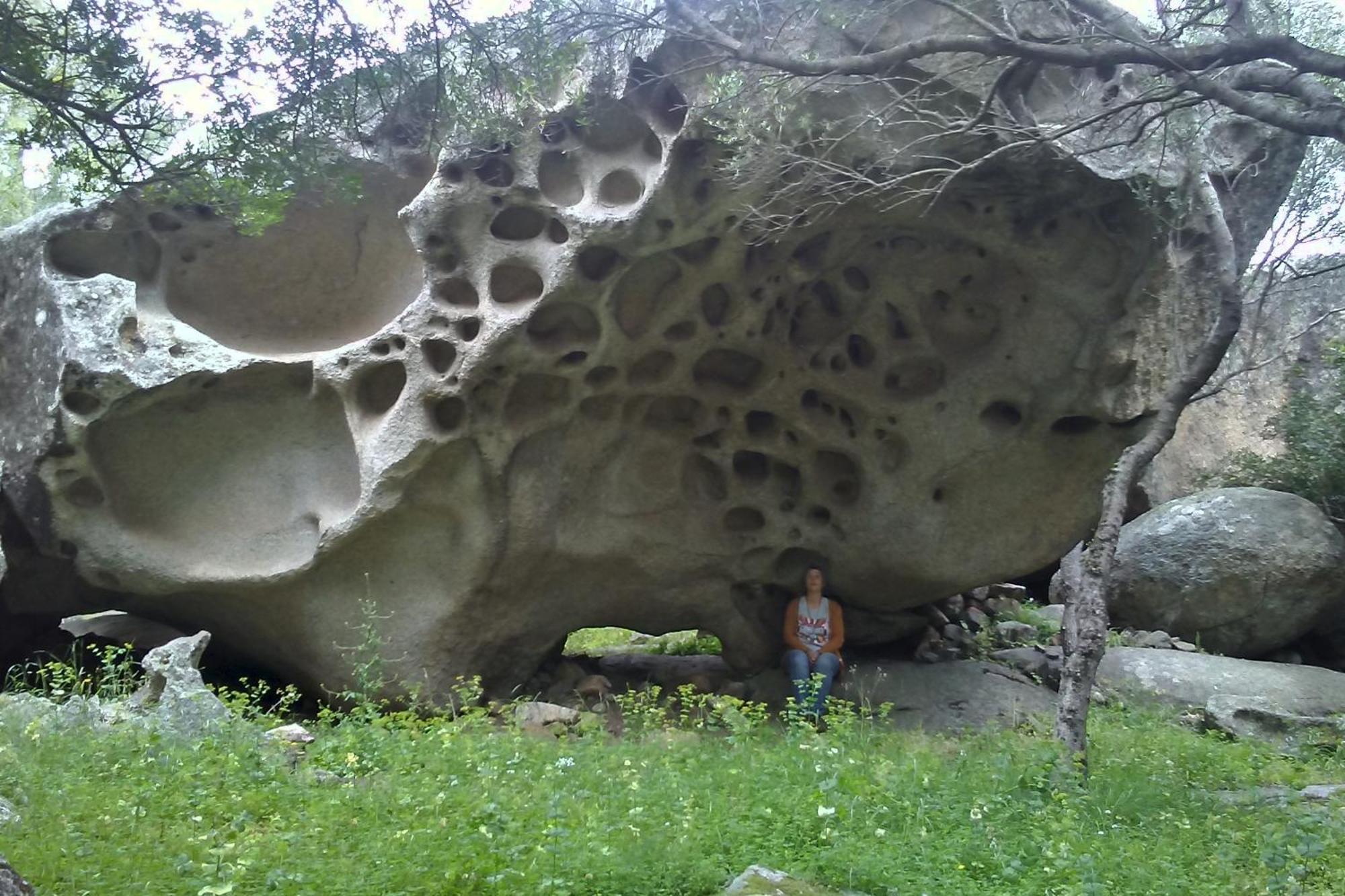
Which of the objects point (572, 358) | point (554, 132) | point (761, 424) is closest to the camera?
point (554, 132)

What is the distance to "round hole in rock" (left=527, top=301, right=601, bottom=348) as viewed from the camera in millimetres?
8148

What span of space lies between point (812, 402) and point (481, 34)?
481cm

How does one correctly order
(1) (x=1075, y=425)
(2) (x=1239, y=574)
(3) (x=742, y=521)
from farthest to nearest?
(2) (x=1239, y=574)
(3) (x=742, y=521)
(1) (x=1075, y=425)

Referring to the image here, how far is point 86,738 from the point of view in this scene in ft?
17.2

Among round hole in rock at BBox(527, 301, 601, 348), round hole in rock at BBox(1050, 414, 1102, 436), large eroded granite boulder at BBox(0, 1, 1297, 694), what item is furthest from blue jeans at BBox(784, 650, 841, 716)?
round hole in rock at BBox(527, 301, 601, 348)

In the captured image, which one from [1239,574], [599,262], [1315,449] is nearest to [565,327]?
[599,262]

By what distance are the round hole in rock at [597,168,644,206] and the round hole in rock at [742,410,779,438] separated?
2.07m

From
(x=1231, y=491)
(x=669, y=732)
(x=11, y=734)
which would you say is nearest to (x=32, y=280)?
(x=11, y=734)

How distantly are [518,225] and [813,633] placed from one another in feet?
12.9

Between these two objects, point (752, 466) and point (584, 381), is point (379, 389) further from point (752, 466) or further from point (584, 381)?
point (752, 466)

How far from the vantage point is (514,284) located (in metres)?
8.34

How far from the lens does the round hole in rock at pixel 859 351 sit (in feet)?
29.4

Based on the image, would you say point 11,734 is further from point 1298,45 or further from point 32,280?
point 1298,45

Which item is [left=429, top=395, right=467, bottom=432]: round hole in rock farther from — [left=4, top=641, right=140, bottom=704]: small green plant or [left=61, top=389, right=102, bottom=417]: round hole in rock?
[left=4, top=641, right=140, bottom=704]: small green plant
